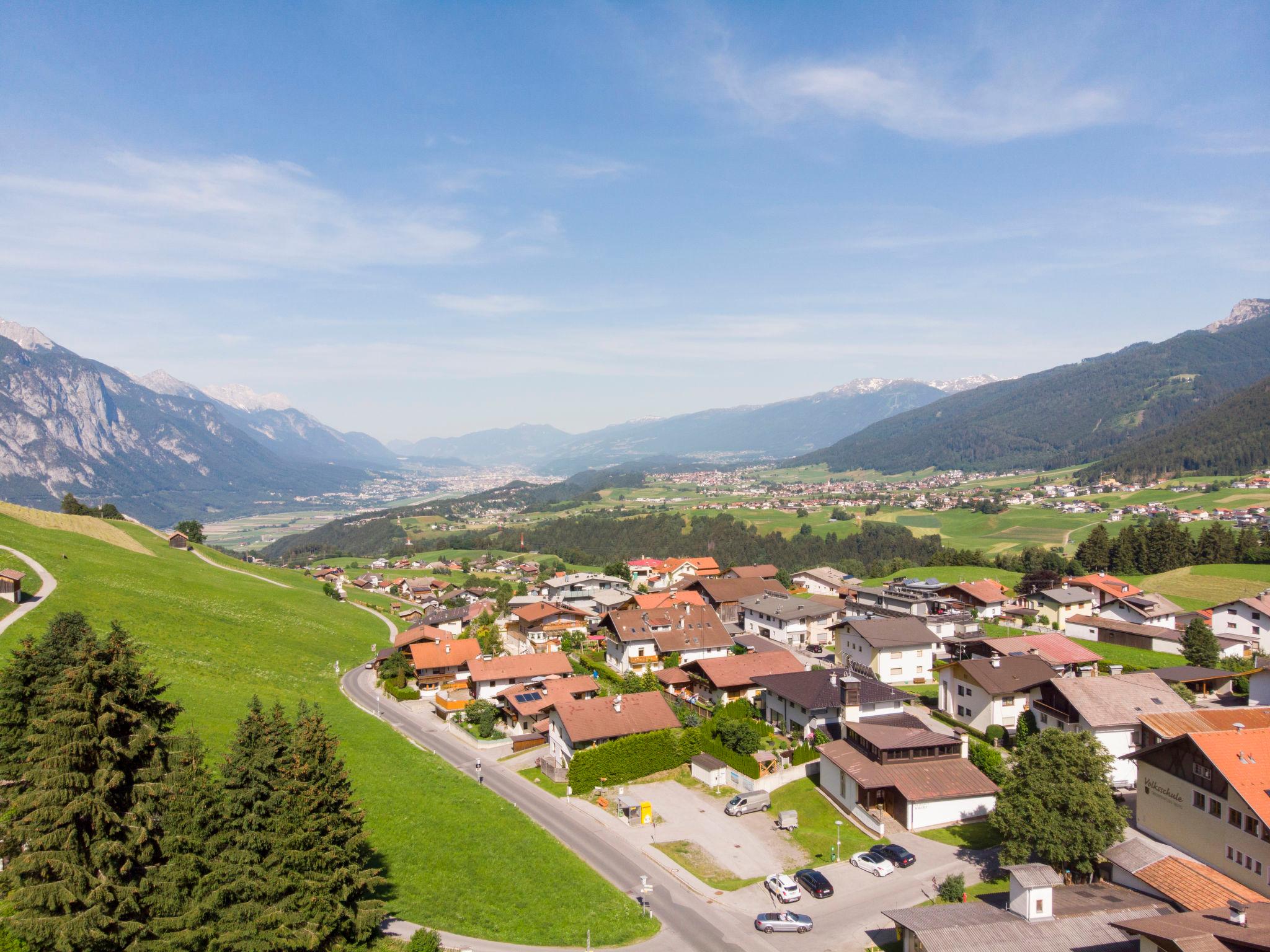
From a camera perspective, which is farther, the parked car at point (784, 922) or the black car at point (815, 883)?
the black car at point (815, 883)

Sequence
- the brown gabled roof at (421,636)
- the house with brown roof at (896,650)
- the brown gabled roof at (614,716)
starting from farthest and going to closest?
the brown gabled roof at (421,636), the house with brown roof at (896,650), the brown gabled roof at (614,716)

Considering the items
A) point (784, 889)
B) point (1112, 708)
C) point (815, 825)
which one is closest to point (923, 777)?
point (815, 825)

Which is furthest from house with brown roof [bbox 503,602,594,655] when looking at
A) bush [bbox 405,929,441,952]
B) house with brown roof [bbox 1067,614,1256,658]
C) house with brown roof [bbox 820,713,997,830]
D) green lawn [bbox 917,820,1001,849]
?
bush [bbox 405,929,441,952]

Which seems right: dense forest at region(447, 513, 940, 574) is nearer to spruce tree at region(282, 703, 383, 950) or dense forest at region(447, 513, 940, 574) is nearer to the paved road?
the paved road

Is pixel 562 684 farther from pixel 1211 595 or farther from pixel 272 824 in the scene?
pixel 1211 595

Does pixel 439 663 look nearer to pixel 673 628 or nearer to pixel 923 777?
pixel 673 628

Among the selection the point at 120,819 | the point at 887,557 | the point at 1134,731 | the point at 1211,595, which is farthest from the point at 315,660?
the point at 887,557

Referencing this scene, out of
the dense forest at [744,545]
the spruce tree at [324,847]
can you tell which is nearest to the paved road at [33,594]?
the spruce tree at [324,847]

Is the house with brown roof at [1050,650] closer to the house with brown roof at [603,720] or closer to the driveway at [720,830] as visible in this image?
the house with brown roof at [603,720]
